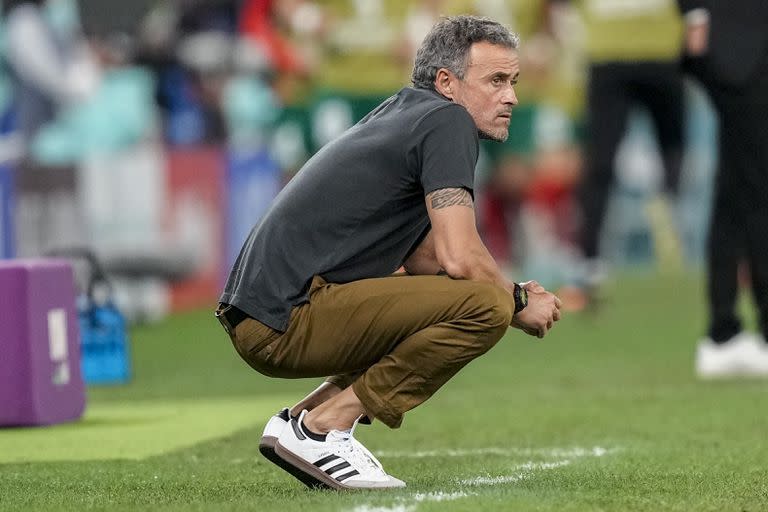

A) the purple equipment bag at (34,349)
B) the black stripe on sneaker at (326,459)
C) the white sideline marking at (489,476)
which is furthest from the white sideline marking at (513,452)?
the purple equipment bag at (34,349)

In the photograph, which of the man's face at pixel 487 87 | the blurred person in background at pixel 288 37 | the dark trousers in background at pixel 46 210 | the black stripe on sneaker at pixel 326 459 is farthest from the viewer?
the blurred person in background at pixel 288 37

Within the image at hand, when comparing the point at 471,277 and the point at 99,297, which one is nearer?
the point at 471,277

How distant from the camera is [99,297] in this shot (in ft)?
40.9

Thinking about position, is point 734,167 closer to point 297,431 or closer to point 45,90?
point 297,431

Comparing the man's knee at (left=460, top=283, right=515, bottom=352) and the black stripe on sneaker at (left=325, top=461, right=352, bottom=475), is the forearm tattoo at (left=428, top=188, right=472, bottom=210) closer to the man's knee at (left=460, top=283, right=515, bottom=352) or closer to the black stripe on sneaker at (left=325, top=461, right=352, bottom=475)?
the man's knee at (left=460, top=283, right=515, bottom=352)

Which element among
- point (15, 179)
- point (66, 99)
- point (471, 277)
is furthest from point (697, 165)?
point (471, 277)

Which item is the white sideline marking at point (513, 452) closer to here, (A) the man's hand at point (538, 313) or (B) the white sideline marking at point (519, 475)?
(B) the white sideline marking at point (519, 475)

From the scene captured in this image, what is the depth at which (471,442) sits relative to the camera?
7.27 meters

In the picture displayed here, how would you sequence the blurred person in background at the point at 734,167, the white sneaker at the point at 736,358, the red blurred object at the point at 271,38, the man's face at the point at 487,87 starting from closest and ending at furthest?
the man's face at the point at 487,87 < the blurred person in background at the point at 734,167 < the white sneaker at the point at 736,358 < the red blurred object at the point at 271,38

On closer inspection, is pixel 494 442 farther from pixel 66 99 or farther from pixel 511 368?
pixel 66 99

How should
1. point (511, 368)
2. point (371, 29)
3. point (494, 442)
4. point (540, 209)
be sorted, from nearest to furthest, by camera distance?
point (494, 442) → point (511, 368) → point (371, 29) → point (540, 209)

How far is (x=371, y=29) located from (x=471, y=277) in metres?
11.7

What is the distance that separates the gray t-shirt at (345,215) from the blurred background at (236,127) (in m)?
7.00

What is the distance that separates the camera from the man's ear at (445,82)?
5879 millimetres
